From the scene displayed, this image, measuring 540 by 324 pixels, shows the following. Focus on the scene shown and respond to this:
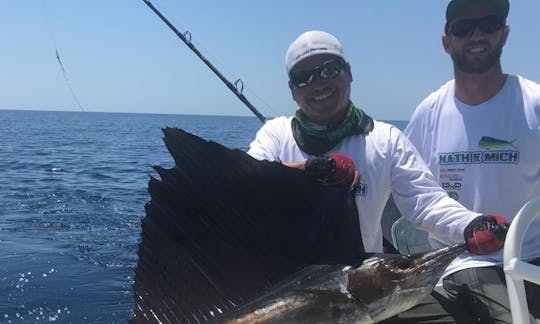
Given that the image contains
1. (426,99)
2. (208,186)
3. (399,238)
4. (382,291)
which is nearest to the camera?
(382,291)

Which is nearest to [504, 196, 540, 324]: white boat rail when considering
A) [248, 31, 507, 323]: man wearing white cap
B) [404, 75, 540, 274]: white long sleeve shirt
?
[248, 31, 507, 323]: man wearing white cap

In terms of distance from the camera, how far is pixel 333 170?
67.1 inches

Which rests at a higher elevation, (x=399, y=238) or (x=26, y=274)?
(x=399, y=238)

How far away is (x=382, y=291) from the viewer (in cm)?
133

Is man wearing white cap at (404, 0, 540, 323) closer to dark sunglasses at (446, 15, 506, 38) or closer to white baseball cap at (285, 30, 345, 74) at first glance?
dark sunglasses at (446, 15, 506, 38)

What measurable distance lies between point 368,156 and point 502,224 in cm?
58

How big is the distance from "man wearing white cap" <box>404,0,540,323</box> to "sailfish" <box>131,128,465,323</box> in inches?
42.5

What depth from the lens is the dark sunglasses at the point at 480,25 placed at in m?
2.41

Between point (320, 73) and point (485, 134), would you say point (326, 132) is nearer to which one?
point (320, 73)

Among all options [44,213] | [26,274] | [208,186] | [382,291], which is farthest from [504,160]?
[44,213]

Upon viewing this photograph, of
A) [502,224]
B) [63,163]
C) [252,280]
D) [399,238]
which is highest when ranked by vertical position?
[502,224]

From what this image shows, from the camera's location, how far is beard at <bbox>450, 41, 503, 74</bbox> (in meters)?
2.46

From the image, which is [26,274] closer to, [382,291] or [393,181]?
[393,181]

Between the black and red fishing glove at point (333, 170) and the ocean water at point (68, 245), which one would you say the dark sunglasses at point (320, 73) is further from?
the ocean water at point (68, 245)
